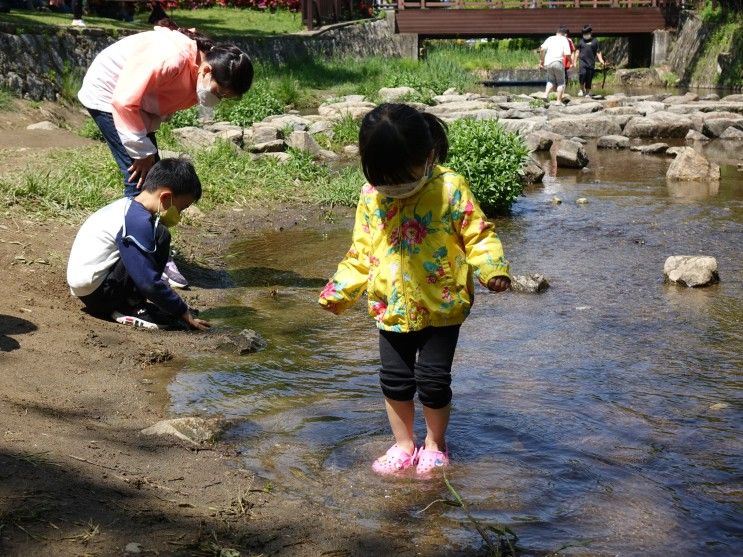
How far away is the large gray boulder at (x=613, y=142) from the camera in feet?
47.1

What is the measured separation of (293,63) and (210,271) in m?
16.4

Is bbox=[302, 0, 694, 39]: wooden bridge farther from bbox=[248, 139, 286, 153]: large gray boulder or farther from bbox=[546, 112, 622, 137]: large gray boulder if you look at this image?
bbox=[248, 139, 286, 153]: large gray boulder

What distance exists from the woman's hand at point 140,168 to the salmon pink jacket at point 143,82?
4 cm

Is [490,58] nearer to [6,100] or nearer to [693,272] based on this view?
[6,100]

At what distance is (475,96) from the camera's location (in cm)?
1994

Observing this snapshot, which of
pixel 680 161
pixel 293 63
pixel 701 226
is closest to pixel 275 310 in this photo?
pixel 701 226

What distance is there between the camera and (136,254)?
199 inches

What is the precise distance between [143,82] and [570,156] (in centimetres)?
773

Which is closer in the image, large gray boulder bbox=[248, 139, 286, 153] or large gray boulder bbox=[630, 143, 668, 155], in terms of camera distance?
large gray boulder bbox=[248, 139, 286, 153]

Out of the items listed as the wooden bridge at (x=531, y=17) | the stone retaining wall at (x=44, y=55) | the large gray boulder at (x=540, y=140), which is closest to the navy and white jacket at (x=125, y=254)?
the stone retaining wall at (x=44, y=55)

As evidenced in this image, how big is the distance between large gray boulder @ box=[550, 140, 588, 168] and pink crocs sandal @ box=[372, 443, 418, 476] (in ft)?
29.5

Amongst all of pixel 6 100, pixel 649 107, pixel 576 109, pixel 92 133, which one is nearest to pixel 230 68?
pixel 92 133

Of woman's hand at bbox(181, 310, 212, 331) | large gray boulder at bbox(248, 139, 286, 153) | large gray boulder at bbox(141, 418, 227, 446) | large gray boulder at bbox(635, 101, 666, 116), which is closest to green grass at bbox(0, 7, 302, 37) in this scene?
large gray boulder at bbox(635, 101, 666, 116)

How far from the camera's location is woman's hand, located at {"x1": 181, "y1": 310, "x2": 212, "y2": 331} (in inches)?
203
